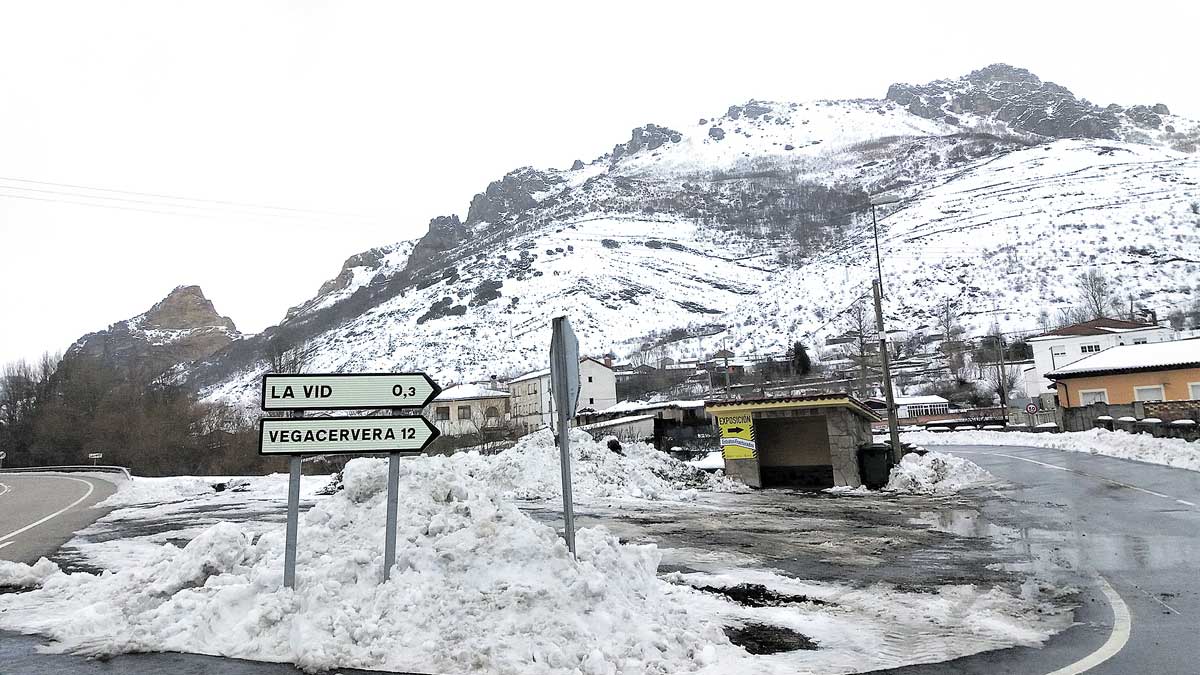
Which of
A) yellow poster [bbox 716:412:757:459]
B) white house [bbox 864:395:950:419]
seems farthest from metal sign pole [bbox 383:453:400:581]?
white house [bbox 864:395:950:419]

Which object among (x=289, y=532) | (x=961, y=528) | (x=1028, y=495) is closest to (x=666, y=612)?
(x=289, y=532)

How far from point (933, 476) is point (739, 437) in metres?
6.01

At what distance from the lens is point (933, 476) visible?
21.2 meters

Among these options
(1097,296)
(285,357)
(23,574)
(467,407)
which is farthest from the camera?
(285,357)

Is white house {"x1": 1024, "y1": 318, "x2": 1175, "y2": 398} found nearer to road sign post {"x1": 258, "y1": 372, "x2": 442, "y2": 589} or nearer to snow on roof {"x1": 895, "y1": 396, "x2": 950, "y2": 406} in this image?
snow on roof {"x1": 895, "y1": 396, "x2": 950, "y2": 406}

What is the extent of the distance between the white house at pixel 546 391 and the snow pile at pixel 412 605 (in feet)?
233

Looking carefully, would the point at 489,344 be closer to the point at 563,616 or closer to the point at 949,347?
the point at 949,347

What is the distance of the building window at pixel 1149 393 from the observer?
3856 cm

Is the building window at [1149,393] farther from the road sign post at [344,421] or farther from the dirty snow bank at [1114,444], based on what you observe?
the road sign post at [344,421]

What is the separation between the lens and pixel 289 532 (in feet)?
20.0

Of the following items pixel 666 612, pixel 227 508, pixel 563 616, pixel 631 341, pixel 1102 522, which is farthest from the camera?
pixel 631 341

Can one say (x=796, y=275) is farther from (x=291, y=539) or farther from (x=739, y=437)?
(x=291, y=539)

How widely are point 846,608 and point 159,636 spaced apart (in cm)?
640

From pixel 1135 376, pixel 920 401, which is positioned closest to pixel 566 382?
pixel 1135 376
